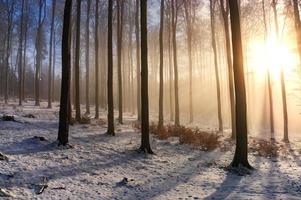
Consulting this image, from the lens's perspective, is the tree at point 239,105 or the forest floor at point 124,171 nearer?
the forest floor at point 124,171

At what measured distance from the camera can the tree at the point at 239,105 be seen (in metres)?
11.3

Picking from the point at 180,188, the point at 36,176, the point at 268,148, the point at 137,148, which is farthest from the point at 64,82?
the point at 268,148

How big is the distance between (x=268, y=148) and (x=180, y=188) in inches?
287

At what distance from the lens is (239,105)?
1149 cm

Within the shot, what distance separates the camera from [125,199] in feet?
24.9

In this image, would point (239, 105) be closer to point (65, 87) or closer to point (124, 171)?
point (124, 171)

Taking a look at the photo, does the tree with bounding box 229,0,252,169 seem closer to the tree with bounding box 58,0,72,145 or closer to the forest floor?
the forest floor

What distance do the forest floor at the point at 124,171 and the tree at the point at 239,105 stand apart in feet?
1.90

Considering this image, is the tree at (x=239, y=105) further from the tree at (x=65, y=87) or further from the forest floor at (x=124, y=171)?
the tree at (x=65, y=87)

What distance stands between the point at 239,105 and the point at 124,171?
431 centimetres

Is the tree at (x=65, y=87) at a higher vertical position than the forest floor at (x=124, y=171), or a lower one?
higher

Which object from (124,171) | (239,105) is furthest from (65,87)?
(239,105)

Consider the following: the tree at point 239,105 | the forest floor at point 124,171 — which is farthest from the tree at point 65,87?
the tree at point 239,105

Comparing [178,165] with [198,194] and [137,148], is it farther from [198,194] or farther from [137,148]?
[198,194]
